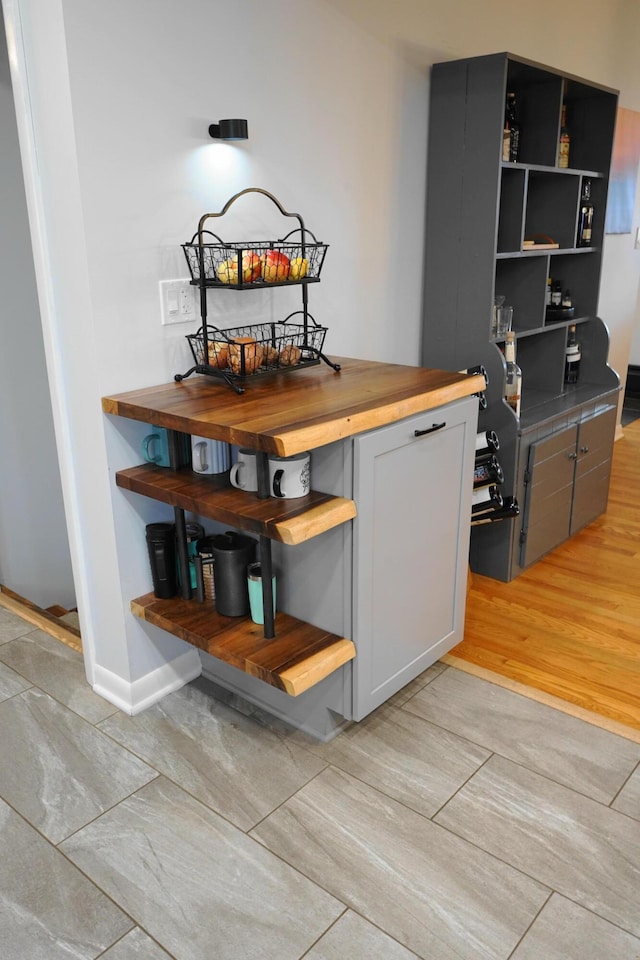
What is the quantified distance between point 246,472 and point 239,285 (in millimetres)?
485

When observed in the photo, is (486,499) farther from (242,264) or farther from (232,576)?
(242,264)

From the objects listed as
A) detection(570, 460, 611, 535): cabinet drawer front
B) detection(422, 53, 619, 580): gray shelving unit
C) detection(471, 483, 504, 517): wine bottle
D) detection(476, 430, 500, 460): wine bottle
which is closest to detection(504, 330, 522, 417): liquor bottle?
detection(422, 53, 619, 580): gray shelving unit

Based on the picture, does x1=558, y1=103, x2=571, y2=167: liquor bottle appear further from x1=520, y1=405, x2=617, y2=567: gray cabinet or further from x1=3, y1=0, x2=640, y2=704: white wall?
x1=520, y1=405, x2=617, y2=567: gray cabinet

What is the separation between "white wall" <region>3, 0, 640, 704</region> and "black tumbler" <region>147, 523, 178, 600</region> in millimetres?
57

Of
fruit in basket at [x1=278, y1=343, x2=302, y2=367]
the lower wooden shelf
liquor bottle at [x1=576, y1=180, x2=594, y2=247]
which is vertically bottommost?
the lower wooden shelf

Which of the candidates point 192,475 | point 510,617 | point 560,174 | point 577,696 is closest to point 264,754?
point 192,475

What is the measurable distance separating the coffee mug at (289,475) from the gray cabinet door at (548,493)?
4.48 ft

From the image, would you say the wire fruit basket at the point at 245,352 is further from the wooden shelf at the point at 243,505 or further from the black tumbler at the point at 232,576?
the black tumbler at the point at 232,576

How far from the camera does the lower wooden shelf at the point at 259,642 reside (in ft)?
5.92

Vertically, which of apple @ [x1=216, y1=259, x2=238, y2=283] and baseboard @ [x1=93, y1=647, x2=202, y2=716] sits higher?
apple @ [x1=216, y1=259, x2=238, y2=283]

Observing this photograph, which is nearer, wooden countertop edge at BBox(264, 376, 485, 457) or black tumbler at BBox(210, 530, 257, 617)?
wooden countertop edge at BBox(264, 376, 485, 457)

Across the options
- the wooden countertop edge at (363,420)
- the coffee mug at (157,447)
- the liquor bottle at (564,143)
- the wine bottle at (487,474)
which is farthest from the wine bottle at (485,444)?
the liquor bottle at (564,143)

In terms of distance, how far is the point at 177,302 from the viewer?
6.79ft

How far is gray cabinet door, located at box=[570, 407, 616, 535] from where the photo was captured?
3273 millimetres
